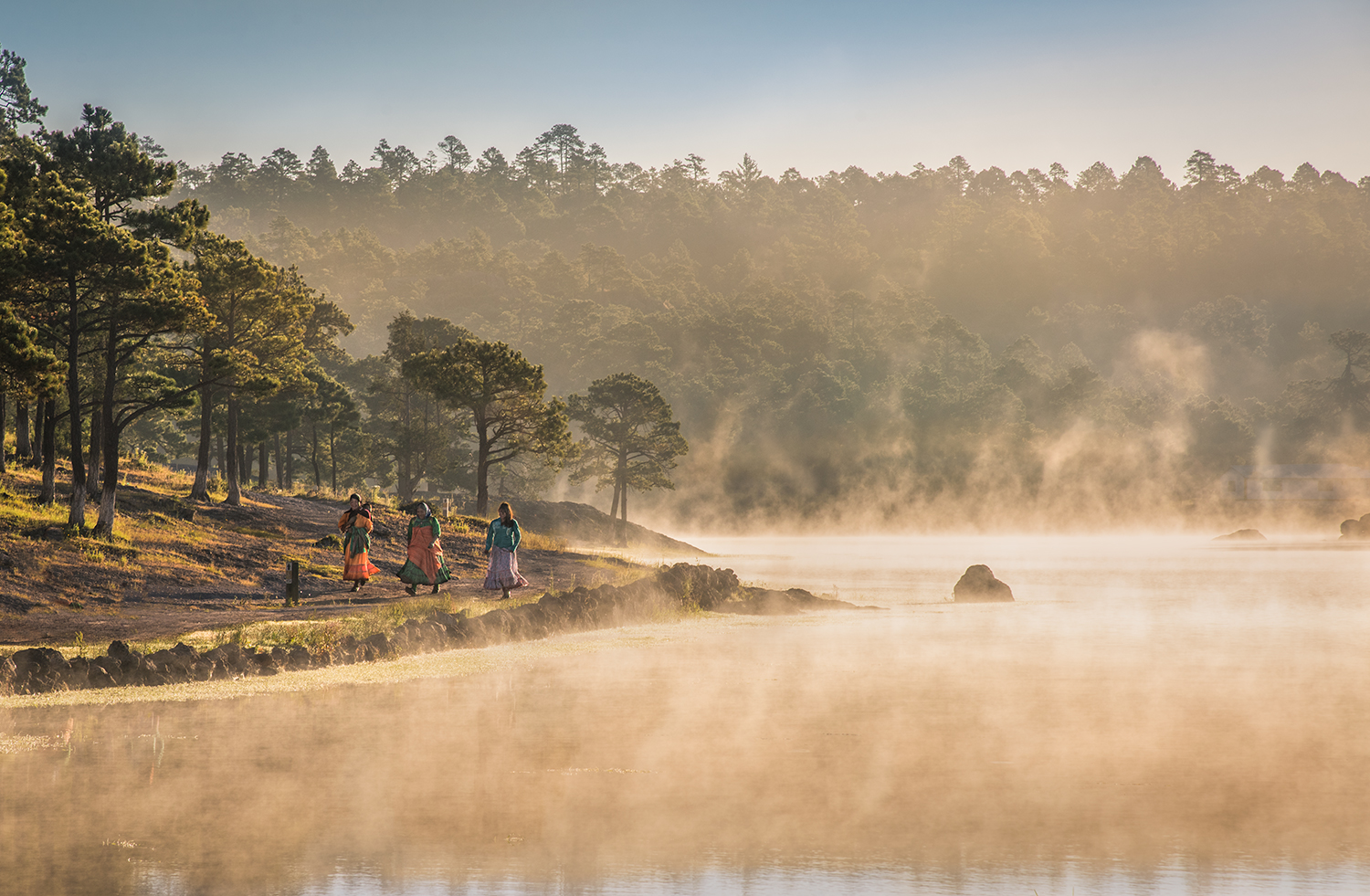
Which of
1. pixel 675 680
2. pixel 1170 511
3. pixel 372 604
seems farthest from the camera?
pixel 1170 511

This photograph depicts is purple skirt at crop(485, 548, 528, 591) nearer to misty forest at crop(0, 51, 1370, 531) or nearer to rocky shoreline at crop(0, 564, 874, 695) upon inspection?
rocky shoreline at crop(0, 564, 874, 695)

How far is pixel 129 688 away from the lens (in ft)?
47.4

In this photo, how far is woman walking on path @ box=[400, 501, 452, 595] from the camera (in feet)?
88.7

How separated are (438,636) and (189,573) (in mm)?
11821

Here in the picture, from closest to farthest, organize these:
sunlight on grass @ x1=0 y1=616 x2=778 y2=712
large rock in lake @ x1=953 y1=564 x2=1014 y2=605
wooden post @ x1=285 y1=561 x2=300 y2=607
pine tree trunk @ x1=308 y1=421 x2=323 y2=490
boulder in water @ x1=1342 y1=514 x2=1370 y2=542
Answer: sunlight on grass @ x1=0 y1=616 x2=778 y2=712, wooden post @ x1=285 y1=561 x2=300 y2=607, large rock in lake @ x1=953 y1=564 x2=1014 y2=605, pine tree trunk @ x1=308 y1=421 x2=323 y2=490, boulder in water @ x1=1342 y1=514 x2=1370 y2=542

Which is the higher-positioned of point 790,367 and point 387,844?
point 790,367

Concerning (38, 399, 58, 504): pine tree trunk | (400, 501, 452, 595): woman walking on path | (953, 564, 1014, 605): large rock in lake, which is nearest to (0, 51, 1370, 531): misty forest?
(38, 399, 58, 504): pine tree trunk

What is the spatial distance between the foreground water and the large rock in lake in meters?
18.6

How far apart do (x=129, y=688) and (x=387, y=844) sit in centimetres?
815

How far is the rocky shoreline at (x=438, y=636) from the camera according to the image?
47.3 feet

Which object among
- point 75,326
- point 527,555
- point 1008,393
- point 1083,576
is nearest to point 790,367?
point 1008,393

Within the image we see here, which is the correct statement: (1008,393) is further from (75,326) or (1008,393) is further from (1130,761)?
(1130,761)

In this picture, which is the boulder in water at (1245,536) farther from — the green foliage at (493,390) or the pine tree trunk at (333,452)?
the pine tree trunk at (333,452)

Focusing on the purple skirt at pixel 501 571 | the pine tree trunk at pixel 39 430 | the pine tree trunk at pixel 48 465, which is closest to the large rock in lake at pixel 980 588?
the purple skirt at pixel 501 571
